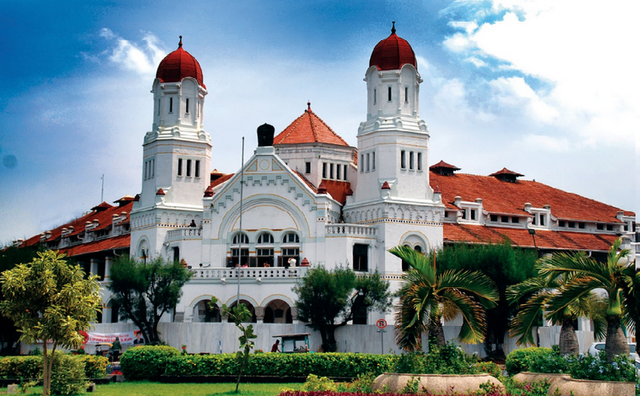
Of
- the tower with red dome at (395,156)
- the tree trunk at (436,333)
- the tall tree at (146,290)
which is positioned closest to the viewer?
the tree trunk at (436,333)

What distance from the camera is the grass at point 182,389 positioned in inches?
1213

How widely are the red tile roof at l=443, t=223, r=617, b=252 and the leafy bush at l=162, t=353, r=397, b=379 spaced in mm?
22896

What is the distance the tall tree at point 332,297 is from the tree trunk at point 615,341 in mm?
24698

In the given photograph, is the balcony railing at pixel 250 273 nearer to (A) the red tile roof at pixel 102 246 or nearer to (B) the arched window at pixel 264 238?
(B) the arched window at pixel 264 238

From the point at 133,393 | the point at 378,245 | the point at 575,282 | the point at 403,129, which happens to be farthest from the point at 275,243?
the point at 575,282

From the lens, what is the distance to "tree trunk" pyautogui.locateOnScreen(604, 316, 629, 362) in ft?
75.3

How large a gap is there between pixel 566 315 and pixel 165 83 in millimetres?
39694

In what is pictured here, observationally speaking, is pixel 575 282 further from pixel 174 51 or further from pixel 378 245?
pixel 174 51

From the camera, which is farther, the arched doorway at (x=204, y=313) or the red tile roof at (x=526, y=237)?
the red tile roof at (x=526, y=237)

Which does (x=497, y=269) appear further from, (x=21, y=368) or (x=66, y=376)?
(x=66, y=376)

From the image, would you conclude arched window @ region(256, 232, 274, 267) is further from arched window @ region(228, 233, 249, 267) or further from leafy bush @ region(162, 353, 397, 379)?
leafy bush @ region(162, 353, 397, 379)

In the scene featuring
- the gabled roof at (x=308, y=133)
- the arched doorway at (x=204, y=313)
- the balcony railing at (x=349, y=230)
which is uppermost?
the gabled roof at (x=308, y=133)

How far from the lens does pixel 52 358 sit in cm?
2836

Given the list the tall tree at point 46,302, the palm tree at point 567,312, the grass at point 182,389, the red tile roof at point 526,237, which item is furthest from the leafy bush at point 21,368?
the red tile roof at point 526,237
